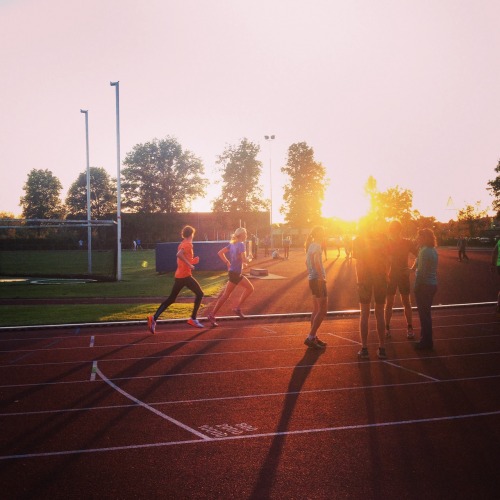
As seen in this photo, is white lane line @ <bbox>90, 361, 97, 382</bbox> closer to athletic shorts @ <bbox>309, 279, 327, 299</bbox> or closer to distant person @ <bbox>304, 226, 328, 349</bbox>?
distant person @ <bbox>304, 226, 328, 349</bbox>

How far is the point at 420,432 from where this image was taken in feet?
17.0

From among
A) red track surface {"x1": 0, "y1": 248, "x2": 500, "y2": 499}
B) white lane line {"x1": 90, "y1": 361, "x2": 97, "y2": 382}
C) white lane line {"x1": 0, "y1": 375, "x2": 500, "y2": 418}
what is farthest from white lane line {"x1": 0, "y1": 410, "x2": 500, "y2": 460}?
white lane line {"x1": 90, "y1": 361, "x2": 97, "y2": 382}

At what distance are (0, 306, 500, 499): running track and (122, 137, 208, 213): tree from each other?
77.9 meters

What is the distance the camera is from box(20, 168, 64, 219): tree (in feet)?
343

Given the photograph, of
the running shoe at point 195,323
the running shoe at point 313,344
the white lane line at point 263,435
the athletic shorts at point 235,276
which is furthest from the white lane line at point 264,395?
the athletic shorts at point 235,276

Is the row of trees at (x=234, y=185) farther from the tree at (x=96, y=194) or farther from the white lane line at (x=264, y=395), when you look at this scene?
the white lane line at (x=264, y=395)

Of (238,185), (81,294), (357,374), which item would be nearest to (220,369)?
(357,374)

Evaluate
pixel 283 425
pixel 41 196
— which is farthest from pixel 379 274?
pixel 41 196

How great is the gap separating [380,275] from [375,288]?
8.4 inches

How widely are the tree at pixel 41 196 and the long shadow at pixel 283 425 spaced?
4062 inches

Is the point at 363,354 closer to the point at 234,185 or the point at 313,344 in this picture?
the point at 313,344

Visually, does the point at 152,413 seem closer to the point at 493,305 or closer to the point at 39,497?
the point at 39,497

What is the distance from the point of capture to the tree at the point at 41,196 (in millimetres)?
104688

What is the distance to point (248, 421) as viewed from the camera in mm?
5578
